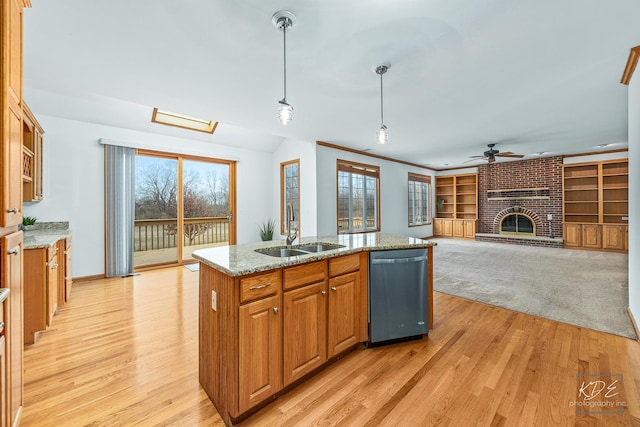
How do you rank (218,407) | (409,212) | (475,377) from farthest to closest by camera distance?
(409,212) < (475,377) < (218,407)

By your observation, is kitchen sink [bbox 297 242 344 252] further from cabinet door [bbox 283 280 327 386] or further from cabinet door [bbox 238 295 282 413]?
cabinet door [bbox 238 295 282 413]

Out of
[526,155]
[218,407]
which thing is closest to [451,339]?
[218,407]

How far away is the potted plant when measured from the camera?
6.09m

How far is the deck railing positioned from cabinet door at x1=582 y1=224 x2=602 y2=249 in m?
9.09

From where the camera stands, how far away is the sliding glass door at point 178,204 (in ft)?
16.5

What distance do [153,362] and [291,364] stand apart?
121cm

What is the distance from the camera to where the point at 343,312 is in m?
2.14

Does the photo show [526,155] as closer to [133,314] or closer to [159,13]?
[159,13]

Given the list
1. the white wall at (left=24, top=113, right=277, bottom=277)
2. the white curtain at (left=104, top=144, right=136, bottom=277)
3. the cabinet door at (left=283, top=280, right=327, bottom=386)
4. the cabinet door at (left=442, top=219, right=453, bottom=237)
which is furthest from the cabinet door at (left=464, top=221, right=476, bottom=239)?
the white curtain at (left=104, top=144, right=136, bottom=277)

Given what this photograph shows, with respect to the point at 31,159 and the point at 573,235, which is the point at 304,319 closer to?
the point at 31,159

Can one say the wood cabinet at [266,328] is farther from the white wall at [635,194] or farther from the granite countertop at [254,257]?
the white wall at [635,194]

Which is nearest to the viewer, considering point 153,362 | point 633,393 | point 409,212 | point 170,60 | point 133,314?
point 633,393

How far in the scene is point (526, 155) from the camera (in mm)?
7285

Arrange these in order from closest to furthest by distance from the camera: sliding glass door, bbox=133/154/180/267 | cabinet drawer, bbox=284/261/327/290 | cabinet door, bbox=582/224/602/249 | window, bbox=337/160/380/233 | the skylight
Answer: cabinet drawer, bbox=284/261/327/290
the skylight
sliding glass door, bbox=133/154/180/267
window, bbox=337/160/380/233
cabinet door, bbox=582/224/602/249
